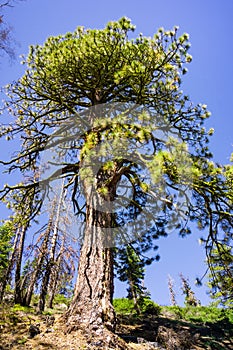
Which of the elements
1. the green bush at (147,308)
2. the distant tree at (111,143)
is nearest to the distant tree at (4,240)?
the distant tree at (111,143)

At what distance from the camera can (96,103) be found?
639 cm

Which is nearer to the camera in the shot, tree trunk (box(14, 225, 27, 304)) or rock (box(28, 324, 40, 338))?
rock (box(28, 324, 40, 338))

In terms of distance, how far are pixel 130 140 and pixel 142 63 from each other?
60.2 inches

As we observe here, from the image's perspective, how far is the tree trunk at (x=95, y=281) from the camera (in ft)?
11.7

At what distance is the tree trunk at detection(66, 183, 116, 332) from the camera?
3.56 metres

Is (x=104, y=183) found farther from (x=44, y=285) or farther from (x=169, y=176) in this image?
(x=44, y=285)

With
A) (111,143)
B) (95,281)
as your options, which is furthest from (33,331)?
(111,143)

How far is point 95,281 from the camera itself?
390 centimetres

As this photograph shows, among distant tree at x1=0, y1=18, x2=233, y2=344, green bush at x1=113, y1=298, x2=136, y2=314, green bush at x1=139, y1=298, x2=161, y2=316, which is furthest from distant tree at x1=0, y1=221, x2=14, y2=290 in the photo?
green bush at x1=139, y1=298, x2=161, y2=316

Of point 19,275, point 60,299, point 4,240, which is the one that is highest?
point 4,240

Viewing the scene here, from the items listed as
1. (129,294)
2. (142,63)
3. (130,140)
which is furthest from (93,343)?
(129,294)

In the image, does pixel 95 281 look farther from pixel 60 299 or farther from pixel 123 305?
pixel 60 299

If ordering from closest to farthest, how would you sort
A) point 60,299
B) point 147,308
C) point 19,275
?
point 19,275
point 147,308
point 60,299

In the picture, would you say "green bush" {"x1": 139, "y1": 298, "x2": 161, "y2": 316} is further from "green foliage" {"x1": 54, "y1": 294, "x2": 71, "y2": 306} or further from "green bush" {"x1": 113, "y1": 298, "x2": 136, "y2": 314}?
"green foliage" {"x1": 54, "y1": 294, "x2": 71, "y2": 306}
